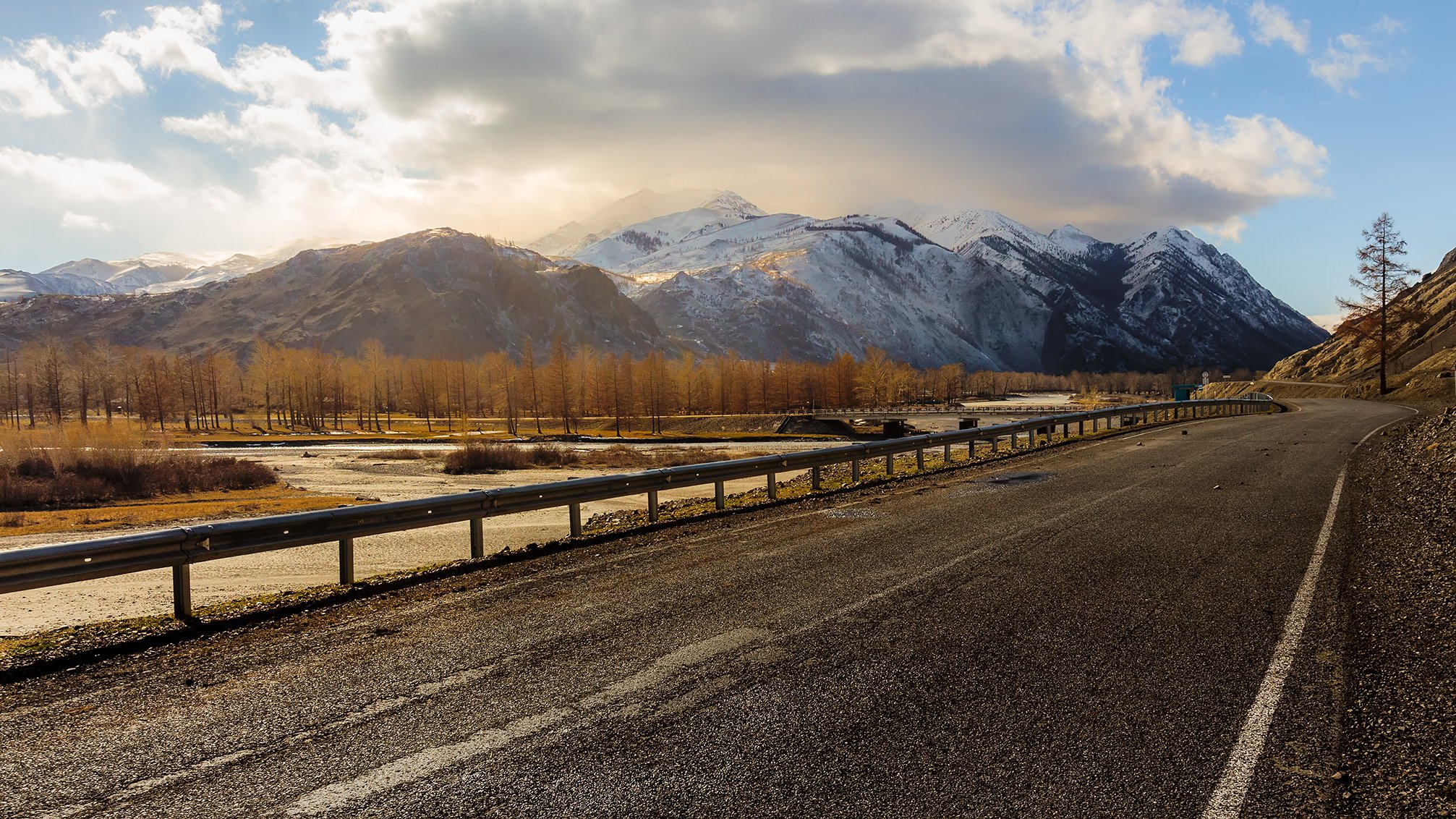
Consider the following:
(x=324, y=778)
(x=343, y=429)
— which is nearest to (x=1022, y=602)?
(x=324, y=778)

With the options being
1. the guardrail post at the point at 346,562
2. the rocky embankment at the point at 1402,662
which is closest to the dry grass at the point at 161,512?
the guardrail post at the point at 346,562

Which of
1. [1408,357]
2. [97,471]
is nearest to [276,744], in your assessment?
[97,471]

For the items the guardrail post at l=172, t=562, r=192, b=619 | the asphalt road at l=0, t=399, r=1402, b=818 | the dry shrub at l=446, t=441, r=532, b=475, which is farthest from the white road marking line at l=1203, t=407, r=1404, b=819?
the dry shrub at l=446, t=441, r=532, b=475

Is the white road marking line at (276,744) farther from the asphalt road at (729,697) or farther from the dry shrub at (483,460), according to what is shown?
the dry shrub at (483,460)

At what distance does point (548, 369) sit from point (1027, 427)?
97.5 metres

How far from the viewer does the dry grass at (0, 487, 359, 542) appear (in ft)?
103

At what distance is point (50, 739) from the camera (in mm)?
4586

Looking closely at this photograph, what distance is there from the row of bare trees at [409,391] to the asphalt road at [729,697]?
91.4 metres

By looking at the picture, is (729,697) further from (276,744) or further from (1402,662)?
(1402,662)

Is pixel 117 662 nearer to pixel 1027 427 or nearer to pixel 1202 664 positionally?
pixel 1202 664

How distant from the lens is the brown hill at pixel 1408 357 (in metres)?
60.0

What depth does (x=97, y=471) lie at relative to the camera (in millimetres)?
46188

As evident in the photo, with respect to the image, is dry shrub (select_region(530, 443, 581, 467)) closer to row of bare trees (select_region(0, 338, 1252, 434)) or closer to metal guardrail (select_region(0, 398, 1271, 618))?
row of bare trees (select_region(0, 338, 1252, 434))

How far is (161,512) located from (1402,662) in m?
44.1
